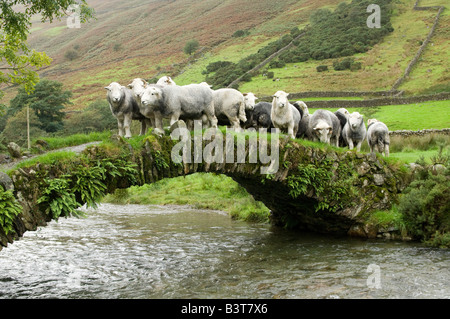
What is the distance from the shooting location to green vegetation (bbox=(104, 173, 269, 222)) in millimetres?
27438

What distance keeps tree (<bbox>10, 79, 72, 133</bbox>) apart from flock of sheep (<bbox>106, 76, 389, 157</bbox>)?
34.1 metres

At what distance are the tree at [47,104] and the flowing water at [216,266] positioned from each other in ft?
93.7

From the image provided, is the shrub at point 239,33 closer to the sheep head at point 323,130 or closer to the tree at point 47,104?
the tree at point 47,104

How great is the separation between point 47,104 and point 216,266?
38.9 metres

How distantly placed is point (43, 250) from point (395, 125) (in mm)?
32095

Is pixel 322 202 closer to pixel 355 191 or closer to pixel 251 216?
pixel 355 191

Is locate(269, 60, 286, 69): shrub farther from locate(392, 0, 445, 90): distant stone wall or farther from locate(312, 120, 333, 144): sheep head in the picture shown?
locate(312, 120, 333, 144): sheep head

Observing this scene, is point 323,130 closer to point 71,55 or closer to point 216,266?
point 216,266

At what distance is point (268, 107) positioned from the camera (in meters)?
16.8

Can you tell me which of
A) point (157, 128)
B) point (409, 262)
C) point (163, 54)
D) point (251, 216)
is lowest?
point (251, 216)

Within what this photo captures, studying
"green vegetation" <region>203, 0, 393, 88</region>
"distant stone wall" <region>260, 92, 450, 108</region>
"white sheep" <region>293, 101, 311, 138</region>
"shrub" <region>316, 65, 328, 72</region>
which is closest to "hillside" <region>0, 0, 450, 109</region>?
"shrub" <region>316, 65, 328, 72</region>

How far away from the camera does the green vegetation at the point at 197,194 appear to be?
90.0ft

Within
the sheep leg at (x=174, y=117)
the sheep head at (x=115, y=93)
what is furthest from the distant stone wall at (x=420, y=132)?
the sheep head at (x=115, y=93)
